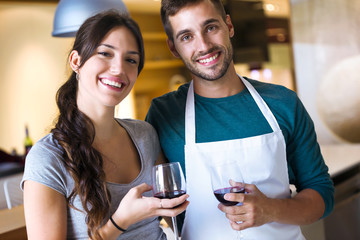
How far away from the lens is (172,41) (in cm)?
168

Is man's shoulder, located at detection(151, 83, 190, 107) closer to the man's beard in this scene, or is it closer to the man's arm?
the man's beard

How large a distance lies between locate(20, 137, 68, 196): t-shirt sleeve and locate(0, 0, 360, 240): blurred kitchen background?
0.25 metres

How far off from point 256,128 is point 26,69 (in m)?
4.11

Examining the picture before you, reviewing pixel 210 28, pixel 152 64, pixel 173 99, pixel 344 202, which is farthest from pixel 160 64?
pixel 210 28

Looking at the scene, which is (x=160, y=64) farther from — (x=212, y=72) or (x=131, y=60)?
(x=131, y=60)

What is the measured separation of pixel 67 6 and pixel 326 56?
8.57ft

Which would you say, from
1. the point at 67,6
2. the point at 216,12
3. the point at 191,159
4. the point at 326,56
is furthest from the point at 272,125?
the point at 326,56

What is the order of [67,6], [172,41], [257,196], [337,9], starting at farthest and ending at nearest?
[337,9] → [67,6] → [172,41] → [257,196]

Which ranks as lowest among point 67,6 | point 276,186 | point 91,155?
point 276,186

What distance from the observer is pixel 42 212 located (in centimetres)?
115

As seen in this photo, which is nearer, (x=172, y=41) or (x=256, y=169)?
(x=256, y=169)

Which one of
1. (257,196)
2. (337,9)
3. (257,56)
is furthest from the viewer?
(257,56)

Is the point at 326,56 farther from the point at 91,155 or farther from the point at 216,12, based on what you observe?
the point at 91,155

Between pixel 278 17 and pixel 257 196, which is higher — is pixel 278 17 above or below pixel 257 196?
above
